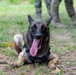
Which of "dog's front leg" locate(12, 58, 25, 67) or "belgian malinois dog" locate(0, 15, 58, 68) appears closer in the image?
"belgian malinois dog" locate(0, 15, 58, 68)

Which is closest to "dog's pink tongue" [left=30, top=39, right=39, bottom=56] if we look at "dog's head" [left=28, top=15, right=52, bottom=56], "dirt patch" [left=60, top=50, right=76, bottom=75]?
"dog's head" [left=28, top=15, right=52, bottom=56]

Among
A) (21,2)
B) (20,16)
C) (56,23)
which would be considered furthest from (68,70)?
(21,2)

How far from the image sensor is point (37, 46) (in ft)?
17.2

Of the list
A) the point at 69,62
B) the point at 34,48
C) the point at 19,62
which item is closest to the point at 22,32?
the point at 69,62

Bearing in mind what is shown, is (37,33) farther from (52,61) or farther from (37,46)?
(52,61)

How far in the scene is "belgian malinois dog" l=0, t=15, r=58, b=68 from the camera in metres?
5.21

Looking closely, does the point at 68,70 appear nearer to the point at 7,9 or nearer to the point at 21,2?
the point at 7,9

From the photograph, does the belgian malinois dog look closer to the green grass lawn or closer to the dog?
the dog

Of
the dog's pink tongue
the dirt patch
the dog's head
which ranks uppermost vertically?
the dog's head

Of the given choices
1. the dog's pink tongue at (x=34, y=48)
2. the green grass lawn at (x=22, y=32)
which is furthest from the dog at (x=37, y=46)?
the green grass lawn at (x=22, y=32)

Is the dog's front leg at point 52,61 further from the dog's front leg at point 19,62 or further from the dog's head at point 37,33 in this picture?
the dog's front leg at point 19,62

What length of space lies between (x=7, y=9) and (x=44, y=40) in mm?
7550

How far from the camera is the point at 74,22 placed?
29.6 feet

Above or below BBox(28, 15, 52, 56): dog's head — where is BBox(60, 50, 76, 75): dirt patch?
below
